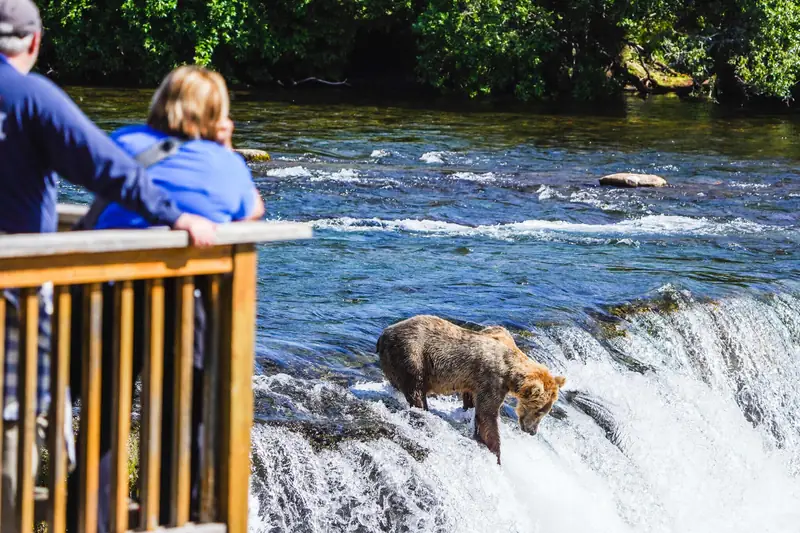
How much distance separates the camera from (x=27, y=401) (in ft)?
12.7

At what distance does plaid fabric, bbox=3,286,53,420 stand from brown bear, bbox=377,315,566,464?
4.30m

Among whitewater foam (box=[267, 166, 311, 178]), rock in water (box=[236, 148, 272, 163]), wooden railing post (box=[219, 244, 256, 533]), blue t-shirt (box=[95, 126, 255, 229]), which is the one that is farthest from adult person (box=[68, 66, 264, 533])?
rock in water (box=[236, 148, 272, 163])

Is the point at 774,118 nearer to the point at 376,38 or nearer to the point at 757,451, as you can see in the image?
the point at 376,38

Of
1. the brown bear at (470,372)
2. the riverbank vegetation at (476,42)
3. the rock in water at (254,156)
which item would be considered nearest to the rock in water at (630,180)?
the rock in water at (254,156)

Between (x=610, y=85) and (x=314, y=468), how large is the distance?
28.0m

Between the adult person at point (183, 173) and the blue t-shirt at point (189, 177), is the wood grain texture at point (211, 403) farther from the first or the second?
the blue t-shirt at point (189, 177)

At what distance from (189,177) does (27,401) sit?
2.97 ft

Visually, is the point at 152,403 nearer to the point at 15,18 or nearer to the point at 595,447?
the point at 15,18

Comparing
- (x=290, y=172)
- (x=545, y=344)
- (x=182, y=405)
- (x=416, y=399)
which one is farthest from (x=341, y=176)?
(x=182, y=405)

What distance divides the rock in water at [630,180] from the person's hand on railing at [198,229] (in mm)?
15567

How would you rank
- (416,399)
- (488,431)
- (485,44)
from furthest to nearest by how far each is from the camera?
(485,44)
(416,399)
(488,431)

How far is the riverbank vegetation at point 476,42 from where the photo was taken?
105 feet

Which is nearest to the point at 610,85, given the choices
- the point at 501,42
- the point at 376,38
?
the point at 501,42

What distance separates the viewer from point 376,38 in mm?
39156
